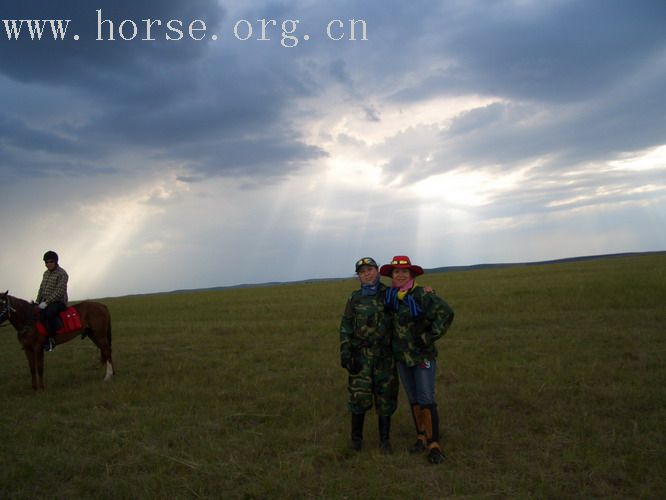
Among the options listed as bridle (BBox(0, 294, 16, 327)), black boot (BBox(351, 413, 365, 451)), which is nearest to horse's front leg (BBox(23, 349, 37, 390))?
bridle (BBox(0, 294, 16, 327))

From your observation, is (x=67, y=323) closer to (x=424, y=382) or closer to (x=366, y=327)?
(x=366, y=327)

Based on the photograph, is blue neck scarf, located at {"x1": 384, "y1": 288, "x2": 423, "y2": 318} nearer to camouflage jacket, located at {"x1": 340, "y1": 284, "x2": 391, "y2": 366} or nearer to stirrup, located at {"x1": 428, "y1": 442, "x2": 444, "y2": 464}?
camouflage jacket, located at {"x1": 340, "y1": 284, "x2": 391, "y2": 366}

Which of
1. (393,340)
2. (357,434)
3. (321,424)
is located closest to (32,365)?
(321,424)

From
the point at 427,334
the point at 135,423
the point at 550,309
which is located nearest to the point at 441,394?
the point at 427,334

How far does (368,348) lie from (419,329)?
61 cm

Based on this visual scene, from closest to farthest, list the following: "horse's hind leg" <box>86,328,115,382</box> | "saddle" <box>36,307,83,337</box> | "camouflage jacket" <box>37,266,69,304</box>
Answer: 1. "saddle" <box>36,307,83,337</box>
2. "camouflage jacket" <box>37,266,69,304</box>
3. "horse's hind leg" <box>86,328,115,382</box>

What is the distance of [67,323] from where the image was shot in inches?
418

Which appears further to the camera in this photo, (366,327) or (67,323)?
(67,323)

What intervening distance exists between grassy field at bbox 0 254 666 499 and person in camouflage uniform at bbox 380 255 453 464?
557 millimetres

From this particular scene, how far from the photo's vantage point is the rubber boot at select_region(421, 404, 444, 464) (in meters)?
5.64

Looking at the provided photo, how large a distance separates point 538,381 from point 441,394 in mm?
1846

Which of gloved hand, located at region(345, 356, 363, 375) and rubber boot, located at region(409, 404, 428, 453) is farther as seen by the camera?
rubber boot, located at region(409, 404, 428, 453)

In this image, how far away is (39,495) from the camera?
5230mm

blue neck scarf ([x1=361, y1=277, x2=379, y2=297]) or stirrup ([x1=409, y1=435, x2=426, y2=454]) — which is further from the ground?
blue neck scarf ([x1=361, y1=277, x2=379, y2=297])
